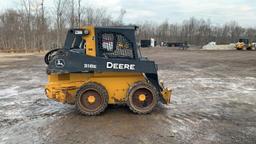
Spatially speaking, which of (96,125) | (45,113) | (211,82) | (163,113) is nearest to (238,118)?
(163,113)

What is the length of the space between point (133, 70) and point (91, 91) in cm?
116

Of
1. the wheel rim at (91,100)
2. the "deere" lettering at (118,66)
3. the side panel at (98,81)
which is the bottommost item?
the wheel rim at (91,100)

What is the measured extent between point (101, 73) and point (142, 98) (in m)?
1.19

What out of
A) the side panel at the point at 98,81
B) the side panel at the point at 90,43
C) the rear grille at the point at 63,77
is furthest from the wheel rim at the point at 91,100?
the side panel at the point at 90,43

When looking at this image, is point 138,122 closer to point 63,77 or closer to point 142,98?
point 142,98

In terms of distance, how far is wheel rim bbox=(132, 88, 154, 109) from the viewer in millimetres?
7641

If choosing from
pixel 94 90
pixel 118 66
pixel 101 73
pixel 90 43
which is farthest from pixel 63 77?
pixel 118 66

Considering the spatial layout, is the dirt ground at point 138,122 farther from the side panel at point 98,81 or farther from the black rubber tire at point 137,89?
the side panel at point 98,81

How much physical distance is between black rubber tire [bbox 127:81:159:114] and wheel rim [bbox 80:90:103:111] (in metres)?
0.72

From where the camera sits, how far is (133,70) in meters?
7.44

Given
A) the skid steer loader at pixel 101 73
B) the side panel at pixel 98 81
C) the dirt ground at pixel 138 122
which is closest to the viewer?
the dirt ground at pixel 138 122

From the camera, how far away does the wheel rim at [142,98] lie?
7641 millimetres

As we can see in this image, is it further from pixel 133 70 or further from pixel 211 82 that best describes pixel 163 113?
pixel 211 82

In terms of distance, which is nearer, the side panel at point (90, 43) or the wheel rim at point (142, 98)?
the side panel at point (90, 43)
